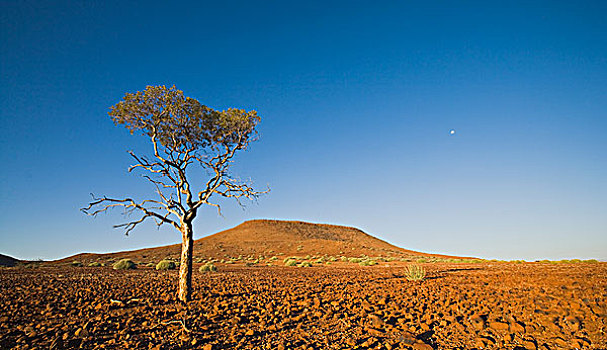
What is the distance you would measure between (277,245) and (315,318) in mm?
55589

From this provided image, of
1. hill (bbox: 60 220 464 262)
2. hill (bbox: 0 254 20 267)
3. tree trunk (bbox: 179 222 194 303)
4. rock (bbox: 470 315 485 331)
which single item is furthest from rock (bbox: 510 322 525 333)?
hill (bbox: 60 220 464 262)

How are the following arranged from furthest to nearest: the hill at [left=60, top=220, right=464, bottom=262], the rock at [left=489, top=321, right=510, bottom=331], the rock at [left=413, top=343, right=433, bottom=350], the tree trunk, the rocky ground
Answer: the hill at [left=60, top=220, right=464, bottom=262], the tree trunk, the rock at [left=489, top=321, right=510, bottom=331], the rocky ground, the rock at [left=413, top=343, right=433, bottom=350]

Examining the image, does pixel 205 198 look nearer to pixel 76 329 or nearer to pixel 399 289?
pixel 76 329

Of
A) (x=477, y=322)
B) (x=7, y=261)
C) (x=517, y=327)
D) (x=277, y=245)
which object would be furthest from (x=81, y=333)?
(x=277, y=245)

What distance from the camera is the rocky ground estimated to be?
6312 millimetres

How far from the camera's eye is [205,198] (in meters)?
10.5

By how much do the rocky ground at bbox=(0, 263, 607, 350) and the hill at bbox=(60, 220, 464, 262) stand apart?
1523 inches

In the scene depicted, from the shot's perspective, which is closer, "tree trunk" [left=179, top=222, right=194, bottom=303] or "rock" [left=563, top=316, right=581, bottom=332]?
"rock" [left=563, top=316, right=581, bottom=332]

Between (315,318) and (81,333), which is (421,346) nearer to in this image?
(315,318)

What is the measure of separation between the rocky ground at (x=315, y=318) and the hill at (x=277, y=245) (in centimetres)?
3868

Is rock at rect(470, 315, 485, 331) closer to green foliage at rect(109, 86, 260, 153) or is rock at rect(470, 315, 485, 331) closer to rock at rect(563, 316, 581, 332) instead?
rock at rect(563, 316, 581, 332)

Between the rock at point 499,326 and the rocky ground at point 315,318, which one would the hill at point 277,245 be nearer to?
the rocky ground at point 315,318

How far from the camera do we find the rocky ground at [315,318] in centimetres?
631

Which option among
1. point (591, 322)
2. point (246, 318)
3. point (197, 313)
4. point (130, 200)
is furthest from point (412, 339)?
point (130, 200)
